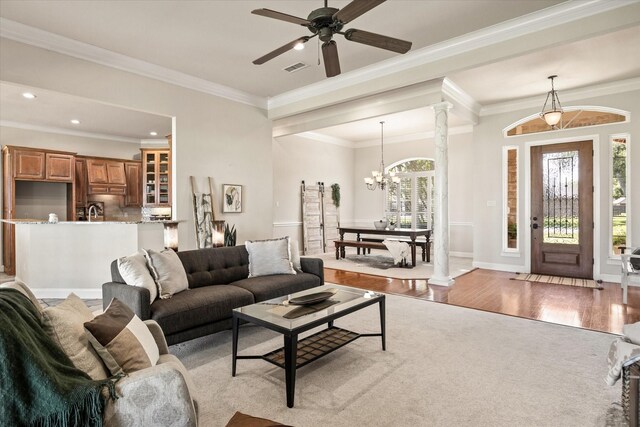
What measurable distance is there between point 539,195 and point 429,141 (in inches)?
132

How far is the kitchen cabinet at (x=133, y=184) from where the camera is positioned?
848cm

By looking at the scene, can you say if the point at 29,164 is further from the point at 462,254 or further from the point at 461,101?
the point at 462,254

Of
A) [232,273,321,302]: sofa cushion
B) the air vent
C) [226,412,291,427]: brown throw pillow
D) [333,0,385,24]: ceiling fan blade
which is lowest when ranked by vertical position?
[226,412,291,427]: brown throw pillow

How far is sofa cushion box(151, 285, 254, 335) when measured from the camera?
271 centimetres

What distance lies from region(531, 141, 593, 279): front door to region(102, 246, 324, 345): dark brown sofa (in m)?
4.57

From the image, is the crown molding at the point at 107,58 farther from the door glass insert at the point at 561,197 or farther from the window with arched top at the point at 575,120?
the door glass insert at the point at 561,197

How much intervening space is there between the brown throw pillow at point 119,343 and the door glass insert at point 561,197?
21.9ft

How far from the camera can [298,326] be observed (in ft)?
7.46

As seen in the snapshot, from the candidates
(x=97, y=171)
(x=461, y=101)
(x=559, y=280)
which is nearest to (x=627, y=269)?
(x=559, y=280)

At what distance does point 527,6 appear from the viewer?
3.54 meters

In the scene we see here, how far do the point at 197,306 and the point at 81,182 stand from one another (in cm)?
673

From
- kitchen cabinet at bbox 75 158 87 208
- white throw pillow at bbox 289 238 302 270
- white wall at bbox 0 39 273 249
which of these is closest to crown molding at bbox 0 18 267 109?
white wall at bbox 0 39 273 249

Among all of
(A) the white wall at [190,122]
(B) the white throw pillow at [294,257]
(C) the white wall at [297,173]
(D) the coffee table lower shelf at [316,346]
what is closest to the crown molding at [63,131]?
(C) the white wall at [297,173]

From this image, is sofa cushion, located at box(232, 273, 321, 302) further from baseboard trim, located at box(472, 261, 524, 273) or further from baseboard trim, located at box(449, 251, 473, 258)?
baseboard trim, located at box(449, 251, 473, 258)
